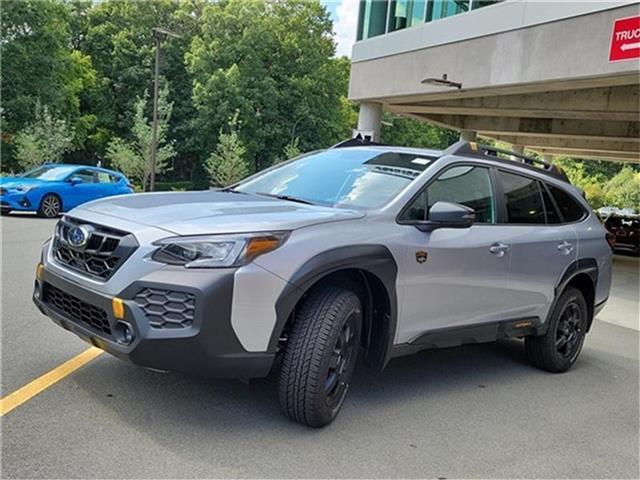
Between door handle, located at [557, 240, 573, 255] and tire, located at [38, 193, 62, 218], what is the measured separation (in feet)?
38.4

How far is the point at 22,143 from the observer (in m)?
25.0

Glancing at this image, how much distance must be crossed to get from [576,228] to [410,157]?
6.40 ft

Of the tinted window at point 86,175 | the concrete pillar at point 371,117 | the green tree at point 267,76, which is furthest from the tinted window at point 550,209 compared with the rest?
the green tree at point 267,76

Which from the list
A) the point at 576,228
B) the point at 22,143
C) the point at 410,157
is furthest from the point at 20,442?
the point at 22,143

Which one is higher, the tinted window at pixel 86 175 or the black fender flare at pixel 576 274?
the black fender flare at pixel 576 274

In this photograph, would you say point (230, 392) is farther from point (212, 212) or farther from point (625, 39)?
point (625, 39)

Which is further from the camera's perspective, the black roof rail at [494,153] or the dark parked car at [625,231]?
the dark parked car at [625,231]

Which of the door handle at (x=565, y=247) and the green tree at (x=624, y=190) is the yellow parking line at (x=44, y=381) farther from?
the green tree at (x=624, y=190)

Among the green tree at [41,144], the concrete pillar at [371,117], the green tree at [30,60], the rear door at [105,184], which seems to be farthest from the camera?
the green tree at [30,60]

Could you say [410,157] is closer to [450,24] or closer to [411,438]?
[411,438]

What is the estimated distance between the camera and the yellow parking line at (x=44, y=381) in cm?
343

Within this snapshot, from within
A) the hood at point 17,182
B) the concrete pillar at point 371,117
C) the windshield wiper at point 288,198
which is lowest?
the hood at point 17,182

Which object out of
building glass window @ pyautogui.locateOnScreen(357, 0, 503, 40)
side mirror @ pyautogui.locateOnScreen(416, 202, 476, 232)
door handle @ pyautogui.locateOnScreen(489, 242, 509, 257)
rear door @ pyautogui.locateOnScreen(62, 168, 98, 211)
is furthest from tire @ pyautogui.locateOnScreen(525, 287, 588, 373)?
rear door @ pyautogui.locateOnScreen(62, 168, 98, 211)

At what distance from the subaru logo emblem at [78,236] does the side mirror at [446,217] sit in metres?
2.03
